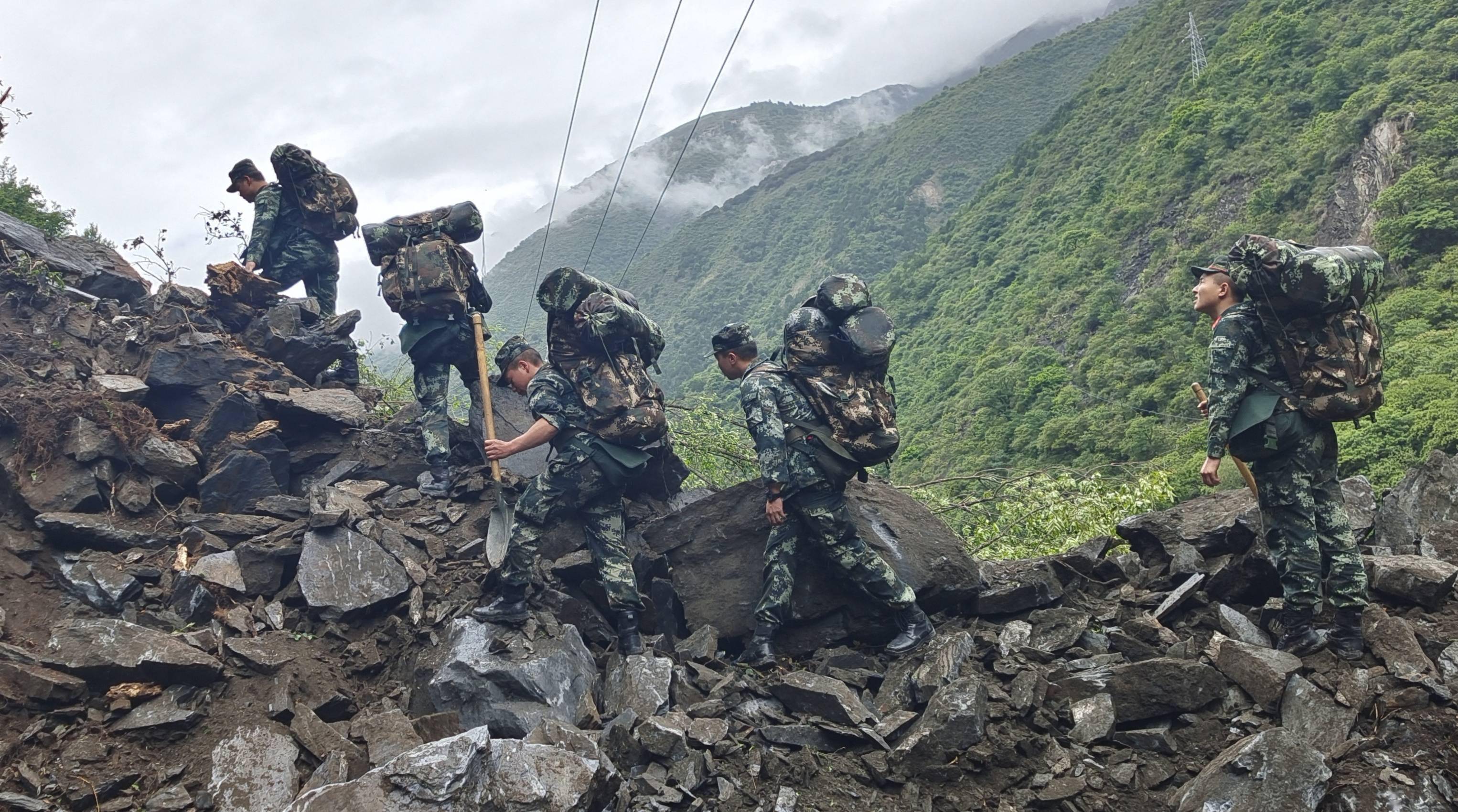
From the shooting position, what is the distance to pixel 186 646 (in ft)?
16.3

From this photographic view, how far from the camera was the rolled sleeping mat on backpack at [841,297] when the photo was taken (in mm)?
5922

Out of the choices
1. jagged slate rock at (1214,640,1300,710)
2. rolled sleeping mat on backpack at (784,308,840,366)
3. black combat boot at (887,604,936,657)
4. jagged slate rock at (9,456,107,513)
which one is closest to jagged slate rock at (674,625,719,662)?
black combat boot at (887,604,936,657)

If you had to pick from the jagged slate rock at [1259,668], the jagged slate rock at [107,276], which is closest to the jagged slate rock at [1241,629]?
the jagged slate rock at [1259,668]

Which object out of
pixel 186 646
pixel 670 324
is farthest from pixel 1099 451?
pixel 670 324

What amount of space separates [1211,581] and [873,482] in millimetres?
2494

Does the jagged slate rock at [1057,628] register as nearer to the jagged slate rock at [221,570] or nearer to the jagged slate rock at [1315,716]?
the jagged slate rock at [1315,716]

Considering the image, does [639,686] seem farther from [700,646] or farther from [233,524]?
[233,524]

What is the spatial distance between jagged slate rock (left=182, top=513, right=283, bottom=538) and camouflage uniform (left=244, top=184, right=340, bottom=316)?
355 cm

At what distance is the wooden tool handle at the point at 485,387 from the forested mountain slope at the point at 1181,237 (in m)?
17.8

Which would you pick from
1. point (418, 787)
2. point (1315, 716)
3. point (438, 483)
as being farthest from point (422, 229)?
point (1315, 716)

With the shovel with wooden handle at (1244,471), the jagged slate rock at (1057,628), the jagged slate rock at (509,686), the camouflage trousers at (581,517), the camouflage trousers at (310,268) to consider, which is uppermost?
the camouflage trousers at (310,268)

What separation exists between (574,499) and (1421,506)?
5.86 m

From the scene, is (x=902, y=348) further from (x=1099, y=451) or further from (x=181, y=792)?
(x=181, y=792)

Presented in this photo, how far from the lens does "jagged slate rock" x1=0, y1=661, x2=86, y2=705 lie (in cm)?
448
